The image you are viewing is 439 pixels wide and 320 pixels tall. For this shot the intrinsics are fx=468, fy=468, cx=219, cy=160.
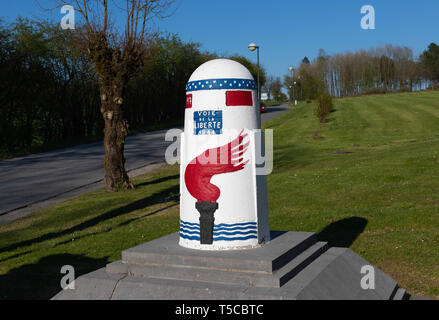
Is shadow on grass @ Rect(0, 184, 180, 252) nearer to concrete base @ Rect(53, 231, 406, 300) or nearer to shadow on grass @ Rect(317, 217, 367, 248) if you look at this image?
concrete base @ Rect(53, 231, 406, 300)

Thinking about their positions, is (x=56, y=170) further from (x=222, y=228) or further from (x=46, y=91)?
(x=222, y=228)

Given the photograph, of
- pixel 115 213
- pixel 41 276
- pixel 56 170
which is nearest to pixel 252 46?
pixel 56 170

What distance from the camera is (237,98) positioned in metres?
5.88

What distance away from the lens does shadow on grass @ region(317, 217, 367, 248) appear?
8383mm

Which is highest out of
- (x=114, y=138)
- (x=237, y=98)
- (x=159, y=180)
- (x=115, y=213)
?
(x=237, y=98)

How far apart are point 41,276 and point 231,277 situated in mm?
3733

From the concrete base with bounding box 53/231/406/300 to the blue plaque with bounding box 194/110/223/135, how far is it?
149 centimetres

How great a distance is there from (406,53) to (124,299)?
115m

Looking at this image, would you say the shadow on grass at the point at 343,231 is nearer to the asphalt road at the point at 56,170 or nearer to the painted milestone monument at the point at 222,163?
the painted milestone monument at the point at 222,163

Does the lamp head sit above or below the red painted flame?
above

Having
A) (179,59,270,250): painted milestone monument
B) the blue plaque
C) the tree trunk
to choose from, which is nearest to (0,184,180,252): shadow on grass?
the tree trunk

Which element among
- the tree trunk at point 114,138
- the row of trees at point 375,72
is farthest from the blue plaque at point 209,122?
the row of trees at point 375,72

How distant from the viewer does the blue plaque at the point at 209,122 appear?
19.1 ft

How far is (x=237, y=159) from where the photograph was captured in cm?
586
